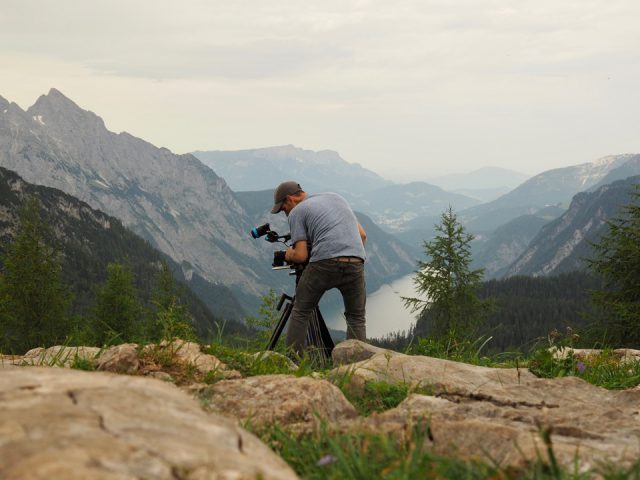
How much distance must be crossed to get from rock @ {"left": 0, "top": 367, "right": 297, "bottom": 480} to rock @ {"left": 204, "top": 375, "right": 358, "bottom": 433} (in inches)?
36.6

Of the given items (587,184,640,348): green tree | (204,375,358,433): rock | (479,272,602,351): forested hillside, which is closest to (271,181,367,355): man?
(204,375,358,433): rock

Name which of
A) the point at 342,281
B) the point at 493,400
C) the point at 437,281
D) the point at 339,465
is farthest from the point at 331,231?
the point at 437,281

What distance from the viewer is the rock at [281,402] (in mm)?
3781

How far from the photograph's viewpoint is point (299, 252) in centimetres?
841

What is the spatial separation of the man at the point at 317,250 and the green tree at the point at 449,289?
71.4 ft

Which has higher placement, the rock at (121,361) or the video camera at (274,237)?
the video camera at (274,237)

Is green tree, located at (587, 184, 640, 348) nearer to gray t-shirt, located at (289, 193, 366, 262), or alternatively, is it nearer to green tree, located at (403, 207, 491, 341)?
green tree, located at (403, 207, 491, 341)

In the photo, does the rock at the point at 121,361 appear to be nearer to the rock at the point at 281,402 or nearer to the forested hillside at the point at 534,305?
the rock at the point at 281,402

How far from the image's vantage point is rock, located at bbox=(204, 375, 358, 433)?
378cm

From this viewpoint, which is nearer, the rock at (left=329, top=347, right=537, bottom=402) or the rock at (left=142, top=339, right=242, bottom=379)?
the rock at (left=329, top=347, right=537, bottom=402)

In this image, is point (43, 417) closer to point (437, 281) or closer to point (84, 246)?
point (437, 281)

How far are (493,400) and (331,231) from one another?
438 centimetres

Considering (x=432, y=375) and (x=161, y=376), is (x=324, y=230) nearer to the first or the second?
(x=432, y=375)

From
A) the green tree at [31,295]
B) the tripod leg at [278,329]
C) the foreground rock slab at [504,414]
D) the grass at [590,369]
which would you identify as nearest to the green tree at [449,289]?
the tripod leg at [278,329]
